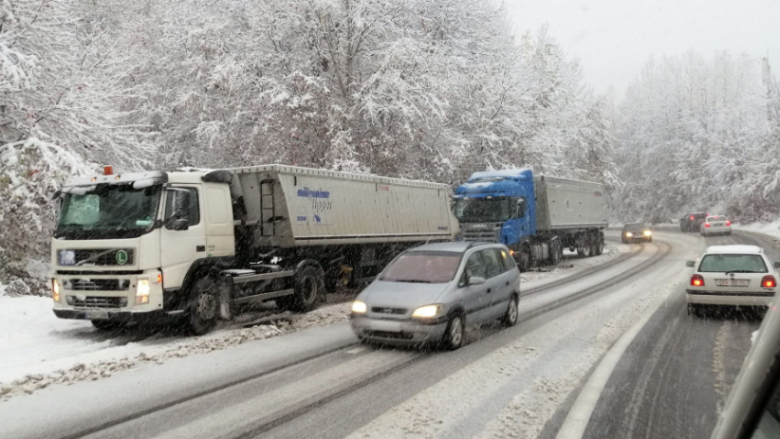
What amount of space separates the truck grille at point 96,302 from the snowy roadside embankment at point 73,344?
604mm

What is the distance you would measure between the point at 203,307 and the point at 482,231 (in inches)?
542

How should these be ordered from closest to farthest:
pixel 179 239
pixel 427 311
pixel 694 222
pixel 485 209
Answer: pixel 427 311, pixel 179 239, pixel 485 209, pixel 694 222

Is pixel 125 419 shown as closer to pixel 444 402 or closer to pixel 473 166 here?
pixel 444 402

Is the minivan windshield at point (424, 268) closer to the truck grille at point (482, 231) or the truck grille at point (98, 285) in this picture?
the truck grille at point (98, 285)

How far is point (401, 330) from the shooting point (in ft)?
28.1

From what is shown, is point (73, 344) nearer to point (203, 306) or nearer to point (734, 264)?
point (203, 306)

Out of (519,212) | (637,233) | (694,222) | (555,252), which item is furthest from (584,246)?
(694,222)

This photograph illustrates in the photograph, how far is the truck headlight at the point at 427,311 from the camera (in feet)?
27.8

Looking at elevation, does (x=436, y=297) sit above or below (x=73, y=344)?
above

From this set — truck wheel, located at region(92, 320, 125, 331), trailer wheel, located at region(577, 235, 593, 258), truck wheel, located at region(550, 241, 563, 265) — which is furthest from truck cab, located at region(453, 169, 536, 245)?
truck wheel, located at region(92, 320, 125, 331)

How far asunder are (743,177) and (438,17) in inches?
1807

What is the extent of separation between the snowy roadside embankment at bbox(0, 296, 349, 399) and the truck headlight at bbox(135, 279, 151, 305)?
703mm

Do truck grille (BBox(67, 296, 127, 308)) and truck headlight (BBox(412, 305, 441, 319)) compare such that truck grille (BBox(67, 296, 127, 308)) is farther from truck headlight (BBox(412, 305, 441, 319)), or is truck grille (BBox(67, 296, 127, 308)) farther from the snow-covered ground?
truck headlight (BBox(412, 305, 441, 319))

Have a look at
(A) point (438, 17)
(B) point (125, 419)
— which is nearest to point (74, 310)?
(B) point (125, 419)
